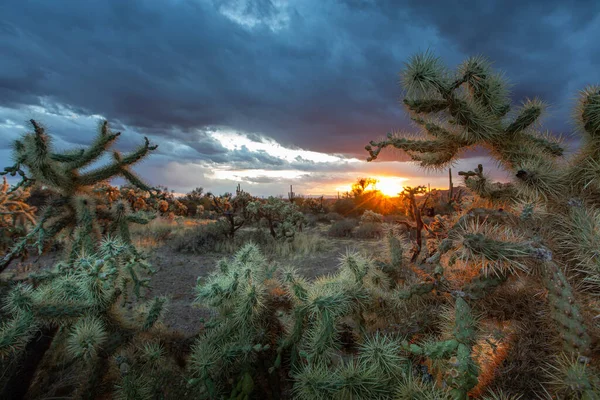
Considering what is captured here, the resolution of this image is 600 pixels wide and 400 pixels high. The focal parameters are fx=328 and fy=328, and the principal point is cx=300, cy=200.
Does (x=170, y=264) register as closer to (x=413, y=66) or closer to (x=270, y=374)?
(x=270, y=374)

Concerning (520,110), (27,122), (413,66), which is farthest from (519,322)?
(27,122)

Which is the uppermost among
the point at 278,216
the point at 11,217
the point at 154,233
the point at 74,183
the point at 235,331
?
the point at 74,183

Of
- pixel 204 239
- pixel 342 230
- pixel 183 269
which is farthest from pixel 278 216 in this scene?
pixel 183 269

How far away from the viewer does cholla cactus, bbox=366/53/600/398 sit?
163 centimetres

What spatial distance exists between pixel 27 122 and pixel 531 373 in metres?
3.90

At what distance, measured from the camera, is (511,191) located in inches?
91.5

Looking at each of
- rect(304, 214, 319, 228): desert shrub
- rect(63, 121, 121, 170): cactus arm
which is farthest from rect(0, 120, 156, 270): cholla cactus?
rect(304, 214, 319, 228): desert shrub

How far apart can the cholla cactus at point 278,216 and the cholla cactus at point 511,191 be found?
10.3m

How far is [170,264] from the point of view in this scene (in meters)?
9.33

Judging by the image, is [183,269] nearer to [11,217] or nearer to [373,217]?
[11,217]

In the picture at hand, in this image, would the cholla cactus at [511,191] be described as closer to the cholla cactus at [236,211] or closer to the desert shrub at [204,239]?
the desert shrub at [204,239]

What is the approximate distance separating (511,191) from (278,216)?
1247cm

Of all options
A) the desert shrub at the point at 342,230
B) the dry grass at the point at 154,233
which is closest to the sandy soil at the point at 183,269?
the dry grass at the point at 154,233

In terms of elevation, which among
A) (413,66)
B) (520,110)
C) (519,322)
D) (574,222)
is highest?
(413,66)
